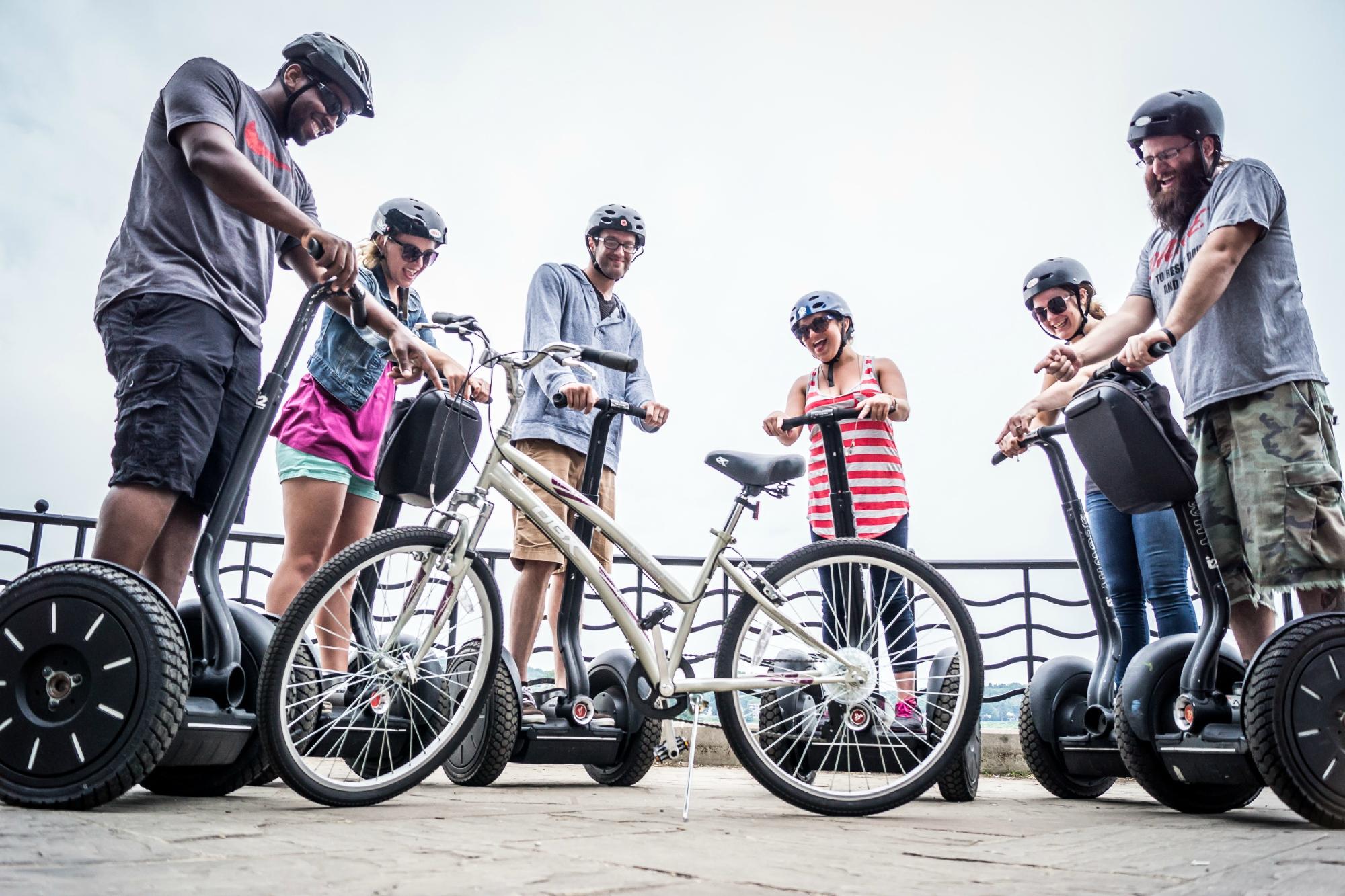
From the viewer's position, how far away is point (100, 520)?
2.08 m

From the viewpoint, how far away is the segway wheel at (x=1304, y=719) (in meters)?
2.10

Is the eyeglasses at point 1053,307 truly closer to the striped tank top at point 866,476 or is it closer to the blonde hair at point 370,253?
the striped tank top at point 866,476

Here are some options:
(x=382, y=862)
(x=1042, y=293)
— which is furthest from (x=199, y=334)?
(x=1042, y=293)

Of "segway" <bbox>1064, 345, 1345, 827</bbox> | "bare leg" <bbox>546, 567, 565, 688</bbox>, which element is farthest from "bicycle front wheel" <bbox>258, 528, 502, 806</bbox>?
"segway" <bbox>1064, 345, 1345, 827</bbox>

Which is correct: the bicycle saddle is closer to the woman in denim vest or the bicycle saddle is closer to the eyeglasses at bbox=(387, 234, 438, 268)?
the woman in denim vest

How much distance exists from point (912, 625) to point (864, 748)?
15.3 inches

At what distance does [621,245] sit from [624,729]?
183 cm

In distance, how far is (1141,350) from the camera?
2.46 meters

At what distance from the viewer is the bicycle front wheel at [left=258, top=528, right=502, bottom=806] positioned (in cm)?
212

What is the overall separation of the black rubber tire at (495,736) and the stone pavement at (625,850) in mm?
391

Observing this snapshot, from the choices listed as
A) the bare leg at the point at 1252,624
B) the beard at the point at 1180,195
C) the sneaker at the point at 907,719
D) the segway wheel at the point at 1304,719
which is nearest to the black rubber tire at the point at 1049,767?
the sneaker at the point at 907,719

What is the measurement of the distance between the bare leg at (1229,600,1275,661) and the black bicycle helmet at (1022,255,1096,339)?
4.41 feet

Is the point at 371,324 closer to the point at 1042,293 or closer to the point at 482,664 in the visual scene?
the point at 482,664

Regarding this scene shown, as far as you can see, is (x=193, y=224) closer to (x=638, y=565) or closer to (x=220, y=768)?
(x=220, y=768)
